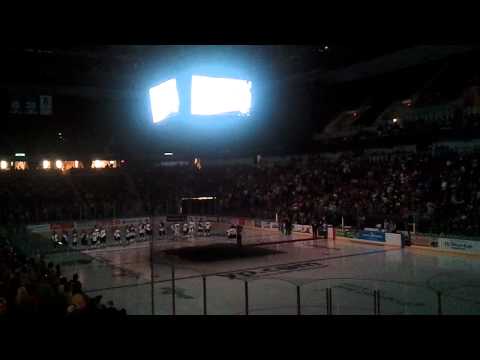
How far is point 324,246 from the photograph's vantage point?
69.5 feet

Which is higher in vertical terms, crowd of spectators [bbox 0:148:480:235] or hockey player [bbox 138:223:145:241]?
crowd of spectators [bbox 0:148:480:235]

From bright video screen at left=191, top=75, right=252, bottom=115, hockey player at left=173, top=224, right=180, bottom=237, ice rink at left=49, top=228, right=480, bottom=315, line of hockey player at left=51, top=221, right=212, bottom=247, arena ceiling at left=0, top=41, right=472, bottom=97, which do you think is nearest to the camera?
ice rink at left=49, top=228, right=480, bottom=315

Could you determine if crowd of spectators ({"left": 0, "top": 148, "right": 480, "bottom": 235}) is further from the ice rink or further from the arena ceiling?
the arena ceiling

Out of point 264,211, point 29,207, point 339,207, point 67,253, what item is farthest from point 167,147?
point 29,207

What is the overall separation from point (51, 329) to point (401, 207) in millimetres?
20378

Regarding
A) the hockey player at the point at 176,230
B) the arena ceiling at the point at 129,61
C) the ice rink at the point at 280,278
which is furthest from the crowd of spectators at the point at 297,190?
the arena ceiling at the point at 129,61

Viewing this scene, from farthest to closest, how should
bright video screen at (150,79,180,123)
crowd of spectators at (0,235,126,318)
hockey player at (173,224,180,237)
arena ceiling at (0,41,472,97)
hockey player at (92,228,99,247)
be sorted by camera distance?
hockey player at (173,224,180,237) < hockey player at (92,228,99,247) < arena ceiling at (0,41,472,97) < bright video screen at (150,79,180,123) < crowd of spectators at (0,235,126,318)

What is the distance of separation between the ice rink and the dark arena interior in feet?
0.28

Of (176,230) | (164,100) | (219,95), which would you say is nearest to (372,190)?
(176,230)

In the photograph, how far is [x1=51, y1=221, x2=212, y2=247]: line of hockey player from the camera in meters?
22.1

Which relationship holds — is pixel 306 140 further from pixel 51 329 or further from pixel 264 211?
pixel 51 329

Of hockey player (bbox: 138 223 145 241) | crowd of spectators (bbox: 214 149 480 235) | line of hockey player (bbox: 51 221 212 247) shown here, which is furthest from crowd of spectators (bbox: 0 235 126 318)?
hockey player (bbox: 138 223 145 241)

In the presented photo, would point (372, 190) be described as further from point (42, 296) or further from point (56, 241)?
point (42, 296)

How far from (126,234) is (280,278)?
1189 cm
